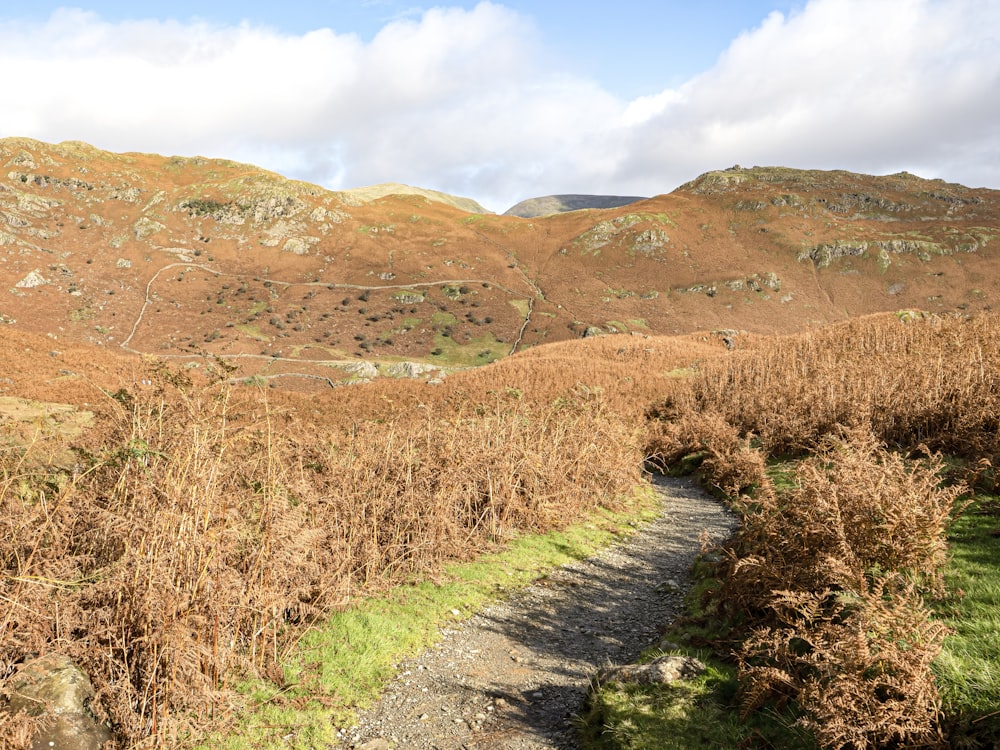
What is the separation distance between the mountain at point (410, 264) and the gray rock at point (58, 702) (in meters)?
35.6

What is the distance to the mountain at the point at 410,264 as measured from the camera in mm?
52531

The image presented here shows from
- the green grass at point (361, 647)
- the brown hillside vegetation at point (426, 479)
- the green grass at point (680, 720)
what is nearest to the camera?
the green grass at point (680, 720)

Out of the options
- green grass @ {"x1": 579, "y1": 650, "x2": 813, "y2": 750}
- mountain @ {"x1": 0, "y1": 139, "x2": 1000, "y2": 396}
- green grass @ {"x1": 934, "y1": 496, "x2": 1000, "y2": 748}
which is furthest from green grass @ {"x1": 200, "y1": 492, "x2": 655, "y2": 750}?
mountain @ {"x1": 0, "y1": 139, "x2": 1000, "y2": 396}

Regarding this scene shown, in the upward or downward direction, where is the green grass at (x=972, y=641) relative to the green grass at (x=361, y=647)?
upward

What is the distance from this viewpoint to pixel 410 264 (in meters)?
66.9

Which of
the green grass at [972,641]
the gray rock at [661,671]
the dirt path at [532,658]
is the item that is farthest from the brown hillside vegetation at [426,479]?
the dirt path at [532,658]

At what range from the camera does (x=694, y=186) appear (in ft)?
297

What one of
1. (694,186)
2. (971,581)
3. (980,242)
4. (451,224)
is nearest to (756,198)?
(694,186)

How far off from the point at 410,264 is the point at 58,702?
64.8m

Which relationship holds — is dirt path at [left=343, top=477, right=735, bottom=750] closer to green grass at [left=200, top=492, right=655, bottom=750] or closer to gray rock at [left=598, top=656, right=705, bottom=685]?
green grass at [left=200, top=492, right=655, bottom=750]

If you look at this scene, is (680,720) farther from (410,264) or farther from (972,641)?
(410,264)

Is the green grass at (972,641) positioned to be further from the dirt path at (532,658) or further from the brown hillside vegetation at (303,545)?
the dirt path at (532,658)

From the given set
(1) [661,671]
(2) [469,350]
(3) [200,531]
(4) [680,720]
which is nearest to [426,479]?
(3) [200,531]

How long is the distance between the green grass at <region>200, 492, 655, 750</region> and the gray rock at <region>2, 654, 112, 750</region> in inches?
37.8
